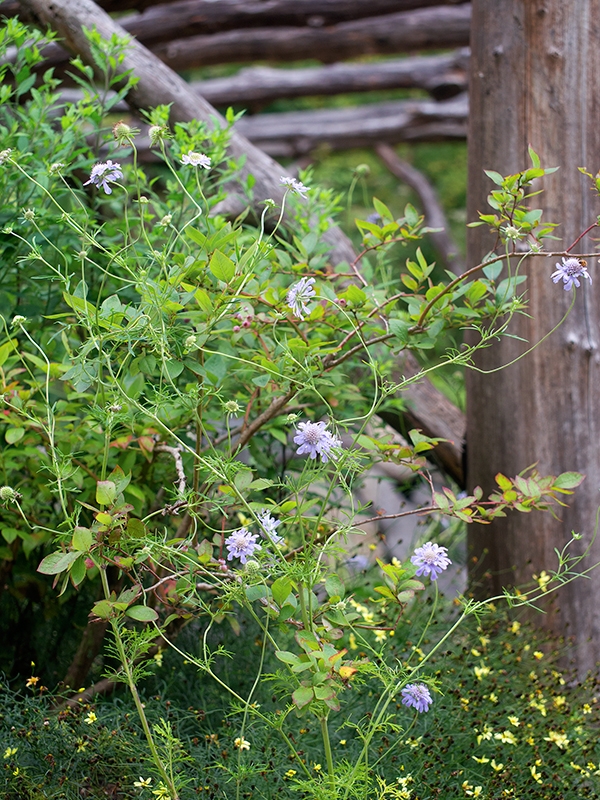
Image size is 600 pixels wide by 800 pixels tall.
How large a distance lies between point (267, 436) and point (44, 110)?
93cm

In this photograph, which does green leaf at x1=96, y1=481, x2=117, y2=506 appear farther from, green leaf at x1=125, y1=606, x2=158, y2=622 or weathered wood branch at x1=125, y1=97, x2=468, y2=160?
weathered wood branch at x1=125, y1=97, x2=468, y2=160

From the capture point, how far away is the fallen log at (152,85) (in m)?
2.21

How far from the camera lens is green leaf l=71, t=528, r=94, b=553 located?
1.25 m

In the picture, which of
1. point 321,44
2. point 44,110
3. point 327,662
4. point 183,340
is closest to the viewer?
point 327,662

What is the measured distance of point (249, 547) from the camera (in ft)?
4.19

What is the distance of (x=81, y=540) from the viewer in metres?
1.26

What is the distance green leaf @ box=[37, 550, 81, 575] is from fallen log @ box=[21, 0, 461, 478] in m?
1.28

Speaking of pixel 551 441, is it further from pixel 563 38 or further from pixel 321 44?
pixel 321 44

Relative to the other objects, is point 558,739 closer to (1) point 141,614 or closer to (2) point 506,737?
(2) point 506,737

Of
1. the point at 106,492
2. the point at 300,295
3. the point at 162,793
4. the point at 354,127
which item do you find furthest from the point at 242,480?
the point at 354,127

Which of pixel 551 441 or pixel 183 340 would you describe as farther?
pixel 551 441

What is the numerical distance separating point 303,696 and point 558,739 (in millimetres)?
735

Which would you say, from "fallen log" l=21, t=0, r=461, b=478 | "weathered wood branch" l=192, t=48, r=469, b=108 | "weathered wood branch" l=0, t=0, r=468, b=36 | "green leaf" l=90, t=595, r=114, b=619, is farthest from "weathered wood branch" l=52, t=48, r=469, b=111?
"green leaf" l=90, t=595, r=114, b=619

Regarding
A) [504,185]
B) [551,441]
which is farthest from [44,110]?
[551,441]
